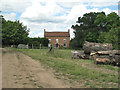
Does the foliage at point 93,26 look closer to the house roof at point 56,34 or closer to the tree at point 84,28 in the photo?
the tree at point 84,28

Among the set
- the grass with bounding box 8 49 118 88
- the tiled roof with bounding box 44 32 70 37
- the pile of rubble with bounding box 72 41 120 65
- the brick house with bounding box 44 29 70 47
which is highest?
the tiled roof with bounding box 44 32 70 37

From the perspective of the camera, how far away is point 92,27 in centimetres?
5038

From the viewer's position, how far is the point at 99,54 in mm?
14117

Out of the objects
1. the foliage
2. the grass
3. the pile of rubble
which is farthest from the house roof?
the grass

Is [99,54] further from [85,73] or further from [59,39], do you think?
[59,39]

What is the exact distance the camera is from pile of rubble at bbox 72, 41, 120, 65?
39.8ft

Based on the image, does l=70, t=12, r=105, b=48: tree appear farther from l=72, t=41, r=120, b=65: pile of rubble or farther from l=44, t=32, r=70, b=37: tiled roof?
l=72, t=41, r=120, b=65: pile of rubble

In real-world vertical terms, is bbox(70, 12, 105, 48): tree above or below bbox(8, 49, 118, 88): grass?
above

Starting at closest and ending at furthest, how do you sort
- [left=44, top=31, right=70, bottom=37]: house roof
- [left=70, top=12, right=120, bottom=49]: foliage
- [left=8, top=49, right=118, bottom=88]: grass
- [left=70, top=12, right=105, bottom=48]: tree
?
[left=8, top=49, right=118, bottom=88]: grass < [left=70, top=12, right=120, bottom=49]: foliage < [left=70, top=12, right=105, bottom=48]: tree < [left=44, top=31, right=70, bottom=37]: house roof

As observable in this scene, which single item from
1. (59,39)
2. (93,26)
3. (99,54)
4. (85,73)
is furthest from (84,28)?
(85,73)

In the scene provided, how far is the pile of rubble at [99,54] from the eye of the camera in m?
12.1

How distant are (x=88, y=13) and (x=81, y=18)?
2881 mm

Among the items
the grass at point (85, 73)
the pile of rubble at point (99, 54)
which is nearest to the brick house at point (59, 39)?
the pile of rubble at point (99, 54)

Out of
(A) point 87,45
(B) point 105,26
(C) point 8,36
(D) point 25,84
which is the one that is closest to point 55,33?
(B) point 105,26
